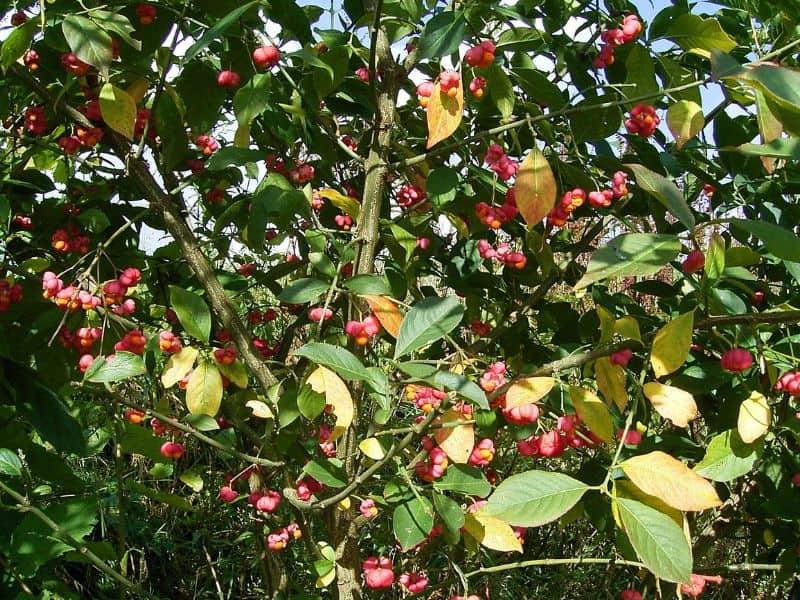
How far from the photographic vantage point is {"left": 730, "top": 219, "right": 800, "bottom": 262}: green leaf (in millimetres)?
788

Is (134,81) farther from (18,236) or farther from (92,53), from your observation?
(18,236)

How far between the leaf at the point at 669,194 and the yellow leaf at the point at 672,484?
0.27 m

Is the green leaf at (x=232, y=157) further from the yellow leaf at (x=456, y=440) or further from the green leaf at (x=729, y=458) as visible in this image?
the green leaf at (x=729, y=458)

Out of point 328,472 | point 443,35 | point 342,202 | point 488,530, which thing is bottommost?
point 488,530

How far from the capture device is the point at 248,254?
2.07 metres

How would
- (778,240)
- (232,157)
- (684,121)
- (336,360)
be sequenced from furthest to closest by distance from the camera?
(232,157) < (684,121) < (336,360) < (778,240)

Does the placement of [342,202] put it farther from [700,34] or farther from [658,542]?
[658,542]

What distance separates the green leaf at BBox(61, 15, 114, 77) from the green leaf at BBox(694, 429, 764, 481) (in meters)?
0.95

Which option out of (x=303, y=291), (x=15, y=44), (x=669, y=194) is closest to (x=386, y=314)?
(x=303, y=291)

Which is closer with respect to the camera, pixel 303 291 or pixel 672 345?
pixel 672 345

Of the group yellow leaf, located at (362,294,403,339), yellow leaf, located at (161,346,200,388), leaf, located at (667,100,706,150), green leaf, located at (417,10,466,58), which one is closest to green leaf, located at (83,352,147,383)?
yellow leaf, located at (161,346,200,388)

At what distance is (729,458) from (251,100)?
83 cm

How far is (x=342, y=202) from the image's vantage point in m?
1.28

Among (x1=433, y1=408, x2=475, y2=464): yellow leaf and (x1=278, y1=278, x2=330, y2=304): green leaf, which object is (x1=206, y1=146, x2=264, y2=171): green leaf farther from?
(x1=433, y1=408, x2=475, y2=464): yellow leaf
